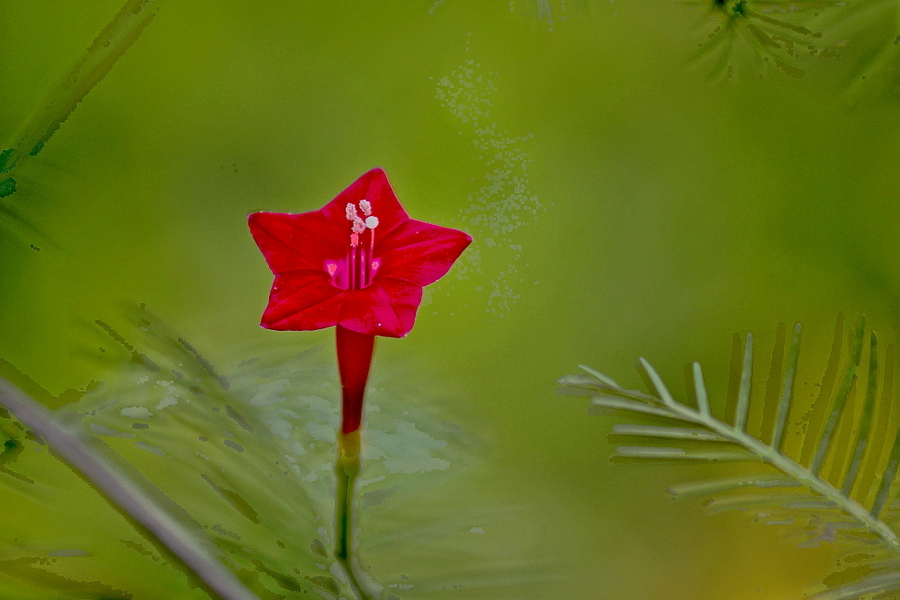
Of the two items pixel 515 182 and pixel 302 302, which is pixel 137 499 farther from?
pixel 515 182

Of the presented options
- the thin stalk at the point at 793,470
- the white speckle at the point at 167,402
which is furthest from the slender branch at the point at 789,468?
the white speckle at the point at 167,402

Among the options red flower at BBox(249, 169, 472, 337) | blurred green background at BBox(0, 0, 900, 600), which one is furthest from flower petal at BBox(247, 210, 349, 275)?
blurred green background at BBox(0, 0, 900, 600)

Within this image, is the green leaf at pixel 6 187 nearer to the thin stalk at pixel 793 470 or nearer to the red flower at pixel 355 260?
the red flower at pixel 355 260

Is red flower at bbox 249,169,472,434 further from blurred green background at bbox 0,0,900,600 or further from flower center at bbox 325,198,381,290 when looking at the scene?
blurred green background at bbox 0,0,900,600

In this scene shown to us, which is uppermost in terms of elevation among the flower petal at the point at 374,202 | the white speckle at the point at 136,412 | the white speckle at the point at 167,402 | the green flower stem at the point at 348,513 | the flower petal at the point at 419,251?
the flower petal at the point at 374,202

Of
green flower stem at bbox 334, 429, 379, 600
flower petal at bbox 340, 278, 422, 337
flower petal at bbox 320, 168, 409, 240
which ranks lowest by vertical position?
green flower stem at bbox 334, 429, 379, 600

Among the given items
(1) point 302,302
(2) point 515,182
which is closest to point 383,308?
(1) point 302,302

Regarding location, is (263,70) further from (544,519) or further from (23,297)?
(544,519)

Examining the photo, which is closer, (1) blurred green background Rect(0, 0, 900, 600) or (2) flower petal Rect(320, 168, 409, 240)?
(2) flower petal Rect(320, 168, 409, 240)
